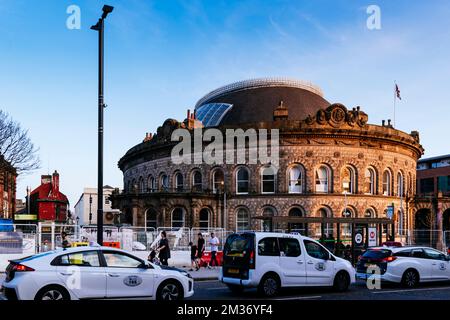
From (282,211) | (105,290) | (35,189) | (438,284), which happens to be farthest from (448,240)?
(35,189)

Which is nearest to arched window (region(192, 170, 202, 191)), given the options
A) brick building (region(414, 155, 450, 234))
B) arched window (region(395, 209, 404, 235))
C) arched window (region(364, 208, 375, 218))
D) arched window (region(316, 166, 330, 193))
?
arched window (region(316, 166, 330, 193))

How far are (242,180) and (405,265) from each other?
2867cm

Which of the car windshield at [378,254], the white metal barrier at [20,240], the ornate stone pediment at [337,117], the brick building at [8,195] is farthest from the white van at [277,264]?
the brick building at [8,195]

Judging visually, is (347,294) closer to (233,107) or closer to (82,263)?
(82,263)

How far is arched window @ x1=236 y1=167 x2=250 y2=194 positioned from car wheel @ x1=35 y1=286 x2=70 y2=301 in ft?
112

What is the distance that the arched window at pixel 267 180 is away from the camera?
4466 centimetres

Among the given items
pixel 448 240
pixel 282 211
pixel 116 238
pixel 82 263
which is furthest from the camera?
pixel 448 240

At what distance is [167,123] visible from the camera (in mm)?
49000

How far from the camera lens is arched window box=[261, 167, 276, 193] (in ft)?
147

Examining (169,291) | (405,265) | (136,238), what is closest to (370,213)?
(136,238)

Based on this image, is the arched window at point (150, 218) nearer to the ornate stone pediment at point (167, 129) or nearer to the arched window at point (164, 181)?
the arched window at point (164, 181)

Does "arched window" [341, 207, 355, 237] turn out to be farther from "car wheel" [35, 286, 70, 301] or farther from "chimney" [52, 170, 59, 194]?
"chimney" [52, 170, 59, 194]

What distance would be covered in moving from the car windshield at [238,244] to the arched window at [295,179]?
2904cm

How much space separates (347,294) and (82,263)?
25.0 ft
